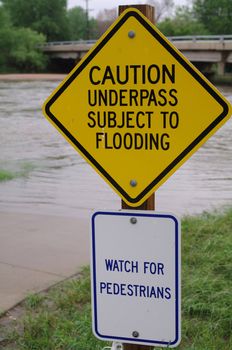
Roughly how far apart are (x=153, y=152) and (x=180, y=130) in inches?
5.4

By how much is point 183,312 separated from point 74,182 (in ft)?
18.5

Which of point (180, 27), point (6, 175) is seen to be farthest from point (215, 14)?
point (6, 175)

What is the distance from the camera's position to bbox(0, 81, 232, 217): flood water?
7.55 m

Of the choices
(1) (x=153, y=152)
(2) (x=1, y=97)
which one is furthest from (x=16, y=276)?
(2) (x=1, y=97)

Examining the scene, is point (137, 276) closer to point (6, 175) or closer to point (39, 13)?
point (6, 175)

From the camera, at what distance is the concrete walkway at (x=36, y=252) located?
4465 mm

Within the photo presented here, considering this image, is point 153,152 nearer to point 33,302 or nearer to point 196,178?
point 33,302

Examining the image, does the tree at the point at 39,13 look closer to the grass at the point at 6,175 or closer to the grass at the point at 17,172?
the grass at the point at 17,172

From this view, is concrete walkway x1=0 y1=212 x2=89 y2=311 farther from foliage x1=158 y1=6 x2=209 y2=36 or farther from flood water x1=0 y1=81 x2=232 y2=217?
foliage x1=158 y1=6 x2=209 y2=36

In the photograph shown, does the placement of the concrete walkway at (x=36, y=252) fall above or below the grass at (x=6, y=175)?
above

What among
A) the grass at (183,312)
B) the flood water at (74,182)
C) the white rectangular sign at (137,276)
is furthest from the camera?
the flood water at (74,182)

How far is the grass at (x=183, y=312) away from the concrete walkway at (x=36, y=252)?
0.70ft

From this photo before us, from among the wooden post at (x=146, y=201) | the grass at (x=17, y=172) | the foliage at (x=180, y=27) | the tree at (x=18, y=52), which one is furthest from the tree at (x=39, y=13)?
the wooden post at (x=146, y=201)

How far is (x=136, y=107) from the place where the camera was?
2289mm
